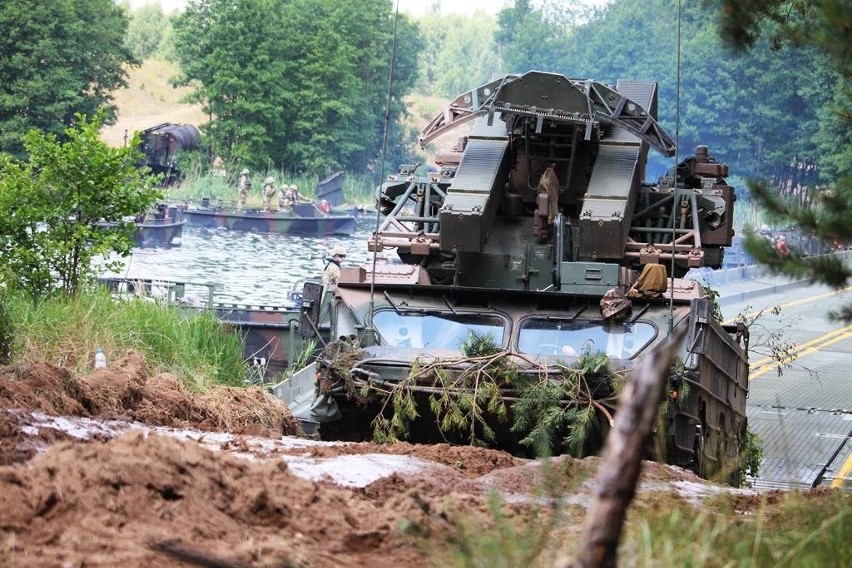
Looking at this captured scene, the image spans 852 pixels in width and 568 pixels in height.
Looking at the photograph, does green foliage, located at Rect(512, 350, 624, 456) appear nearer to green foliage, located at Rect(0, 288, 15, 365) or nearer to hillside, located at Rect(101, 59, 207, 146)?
green foliage, located at Rect(0, 288, 15, 365)

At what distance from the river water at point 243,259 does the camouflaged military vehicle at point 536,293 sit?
66.4 ft

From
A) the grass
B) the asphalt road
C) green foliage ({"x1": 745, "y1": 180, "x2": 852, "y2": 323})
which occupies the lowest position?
the asphalt road

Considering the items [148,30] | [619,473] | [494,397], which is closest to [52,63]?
[148,30]

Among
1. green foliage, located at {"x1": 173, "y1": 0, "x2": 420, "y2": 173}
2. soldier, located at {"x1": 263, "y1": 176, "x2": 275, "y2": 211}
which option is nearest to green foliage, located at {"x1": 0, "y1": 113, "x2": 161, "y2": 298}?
soldier, located at {"x1": 263, "y1": 176, "x2": 275, "y2": 211}

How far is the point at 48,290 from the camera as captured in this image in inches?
713

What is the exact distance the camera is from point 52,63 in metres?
48.9

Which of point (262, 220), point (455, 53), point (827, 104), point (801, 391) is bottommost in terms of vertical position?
point (801, 391)

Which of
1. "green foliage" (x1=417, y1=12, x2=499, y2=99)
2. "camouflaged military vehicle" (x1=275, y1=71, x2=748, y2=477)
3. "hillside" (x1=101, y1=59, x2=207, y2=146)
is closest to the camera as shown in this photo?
"camouflaged military vehicle" (x1=275, y1=71, x2=748, y2=477)

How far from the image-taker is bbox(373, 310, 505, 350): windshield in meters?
13.5

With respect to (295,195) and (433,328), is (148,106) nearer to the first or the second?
(295,195)

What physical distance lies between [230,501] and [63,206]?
489 inches

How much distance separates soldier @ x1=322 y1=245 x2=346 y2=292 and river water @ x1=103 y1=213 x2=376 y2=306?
14.5 metres

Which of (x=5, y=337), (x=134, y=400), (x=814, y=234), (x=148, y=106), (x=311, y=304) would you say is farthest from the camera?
(x=148, y=106)

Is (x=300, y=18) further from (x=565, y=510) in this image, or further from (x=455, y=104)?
(x=565, y=510)
